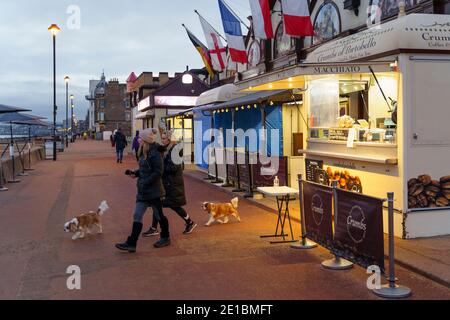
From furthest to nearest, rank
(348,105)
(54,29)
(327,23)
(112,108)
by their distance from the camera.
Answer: (112,108) < (54,29) < (327,23) < (348,105)

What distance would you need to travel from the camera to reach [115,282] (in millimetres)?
6508

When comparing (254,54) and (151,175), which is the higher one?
(254,54)

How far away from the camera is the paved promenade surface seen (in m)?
6.05

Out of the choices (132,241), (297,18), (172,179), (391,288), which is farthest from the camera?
(297,18)

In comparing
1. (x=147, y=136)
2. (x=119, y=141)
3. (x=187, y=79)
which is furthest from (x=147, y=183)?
(x=187, y=79)

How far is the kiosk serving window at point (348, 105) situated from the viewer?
9609mm

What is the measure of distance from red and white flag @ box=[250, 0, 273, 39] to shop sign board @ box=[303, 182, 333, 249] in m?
9.93

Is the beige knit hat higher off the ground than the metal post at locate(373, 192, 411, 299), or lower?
higher

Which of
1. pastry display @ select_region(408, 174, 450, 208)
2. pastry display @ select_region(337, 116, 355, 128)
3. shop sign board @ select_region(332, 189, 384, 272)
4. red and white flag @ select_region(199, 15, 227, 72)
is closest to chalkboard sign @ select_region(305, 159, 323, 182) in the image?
pastry display @ select_region(337, 116, 355, 128)

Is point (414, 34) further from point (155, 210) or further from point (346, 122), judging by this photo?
point (155, 210)

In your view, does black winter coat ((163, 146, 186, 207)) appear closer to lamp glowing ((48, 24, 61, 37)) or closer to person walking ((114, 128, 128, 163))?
person walking ((114, 128, 128, 163))

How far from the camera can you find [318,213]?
7.18 metres

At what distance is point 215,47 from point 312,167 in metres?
12.6
